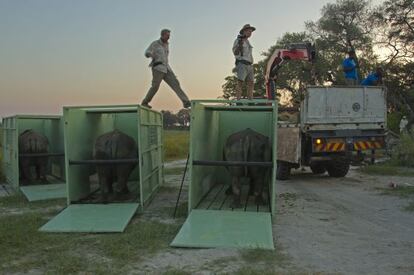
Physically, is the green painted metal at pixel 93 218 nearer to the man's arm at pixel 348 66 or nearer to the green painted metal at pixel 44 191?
the green painted metal at pixel 44 191

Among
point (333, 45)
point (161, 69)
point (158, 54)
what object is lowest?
point (161, 69)

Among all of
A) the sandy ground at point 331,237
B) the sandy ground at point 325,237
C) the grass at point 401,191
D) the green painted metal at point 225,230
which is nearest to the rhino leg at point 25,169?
the sandy ground at point 325,237

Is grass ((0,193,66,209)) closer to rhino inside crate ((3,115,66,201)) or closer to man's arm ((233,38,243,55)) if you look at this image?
rhino inside crate ((3,115,66,201))

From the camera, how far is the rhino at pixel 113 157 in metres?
9.36

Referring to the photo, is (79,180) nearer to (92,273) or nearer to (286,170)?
(92,273)

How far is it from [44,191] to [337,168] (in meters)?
8.03

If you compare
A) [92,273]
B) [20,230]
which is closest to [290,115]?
[20,230]

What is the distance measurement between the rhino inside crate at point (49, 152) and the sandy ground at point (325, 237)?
109 inches

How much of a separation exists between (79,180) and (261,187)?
3.37m

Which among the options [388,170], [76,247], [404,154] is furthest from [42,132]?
[404,154]

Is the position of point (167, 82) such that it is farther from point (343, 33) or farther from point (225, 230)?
point (343, 33)

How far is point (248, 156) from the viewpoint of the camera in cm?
893

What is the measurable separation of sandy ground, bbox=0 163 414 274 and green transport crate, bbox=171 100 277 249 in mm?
271

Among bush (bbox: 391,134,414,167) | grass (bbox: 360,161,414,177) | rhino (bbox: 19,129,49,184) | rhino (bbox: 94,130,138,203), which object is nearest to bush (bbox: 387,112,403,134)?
bush (bbox: 391,134,414,167)
